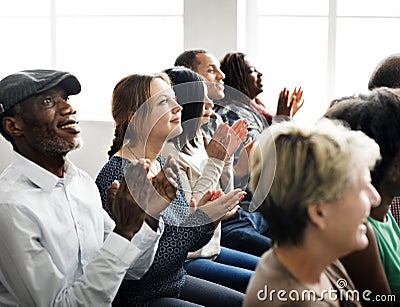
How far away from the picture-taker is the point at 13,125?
216 centimetres

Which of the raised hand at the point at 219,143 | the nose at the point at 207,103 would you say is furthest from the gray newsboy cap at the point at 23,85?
the nose at the point at 207,103

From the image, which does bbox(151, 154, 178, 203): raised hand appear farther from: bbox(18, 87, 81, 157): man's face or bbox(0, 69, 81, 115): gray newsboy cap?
bbox(0, 69, 81, 115): gray newsboy cap

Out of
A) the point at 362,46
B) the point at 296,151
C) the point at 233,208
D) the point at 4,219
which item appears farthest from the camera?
the point at 362,46

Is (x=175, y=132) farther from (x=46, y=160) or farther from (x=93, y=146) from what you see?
(x=93, y=146)

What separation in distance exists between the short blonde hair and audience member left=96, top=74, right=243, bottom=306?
0.83 m

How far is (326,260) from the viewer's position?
1442 mm

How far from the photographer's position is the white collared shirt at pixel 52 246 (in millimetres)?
1968

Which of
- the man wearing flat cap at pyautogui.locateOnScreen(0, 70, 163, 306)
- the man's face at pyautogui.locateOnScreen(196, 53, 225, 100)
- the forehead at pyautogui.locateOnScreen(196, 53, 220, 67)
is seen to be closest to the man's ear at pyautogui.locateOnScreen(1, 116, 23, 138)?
the man wearing flat cap at pyautogui.locateOnScreen(0, 70, 163, 306)

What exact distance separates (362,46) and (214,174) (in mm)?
2403

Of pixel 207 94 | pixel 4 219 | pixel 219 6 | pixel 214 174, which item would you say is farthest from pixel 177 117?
pixel 219 6

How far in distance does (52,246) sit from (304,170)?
2.88ft

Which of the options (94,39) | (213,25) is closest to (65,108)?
(213,25)

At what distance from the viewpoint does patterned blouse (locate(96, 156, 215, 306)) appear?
234 cm

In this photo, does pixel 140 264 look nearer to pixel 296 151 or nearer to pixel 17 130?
pixel 17 130
